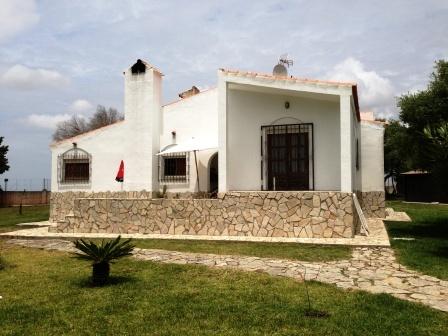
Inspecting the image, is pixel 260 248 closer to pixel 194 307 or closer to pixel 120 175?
pixel 194 307

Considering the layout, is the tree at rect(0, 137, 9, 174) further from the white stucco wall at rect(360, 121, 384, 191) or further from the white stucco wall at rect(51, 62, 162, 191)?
the white stucco wall at rect(360, 121, 384, 191)

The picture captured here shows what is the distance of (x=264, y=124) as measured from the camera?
18078 mm

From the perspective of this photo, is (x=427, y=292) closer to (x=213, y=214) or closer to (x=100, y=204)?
(x=213, y=214)

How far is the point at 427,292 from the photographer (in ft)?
25.8

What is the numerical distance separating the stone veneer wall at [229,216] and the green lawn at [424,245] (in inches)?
85.0

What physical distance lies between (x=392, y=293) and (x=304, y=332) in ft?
8.94

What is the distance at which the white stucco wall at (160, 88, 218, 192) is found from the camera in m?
21.2

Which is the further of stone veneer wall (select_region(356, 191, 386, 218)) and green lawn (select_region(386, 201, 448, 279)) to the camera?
stone veneer wall (select_region(356, 191, 386, 218))

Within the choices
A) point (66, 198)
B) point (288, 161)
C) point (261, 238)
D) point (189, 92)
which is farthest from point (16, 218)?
point (261, 238)

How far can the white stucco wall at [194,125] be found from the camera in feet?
69.6

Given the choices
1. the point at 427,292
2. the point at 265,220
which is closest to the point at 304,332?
the point at 427,292

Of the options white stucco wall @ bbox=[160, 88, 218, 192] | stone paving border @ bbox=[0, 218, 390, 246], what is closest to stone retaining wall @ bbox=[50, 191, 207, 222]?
white stucco wall @ bbox=[160, 88, 218, 192]

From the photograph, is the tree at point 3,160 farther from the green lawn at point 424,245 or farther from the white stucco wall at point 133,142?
the green lawn at point 424,245

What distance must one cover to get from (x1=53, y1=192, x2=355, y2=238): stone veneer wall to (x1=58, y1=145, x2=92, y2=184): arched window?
5458 millimetres
